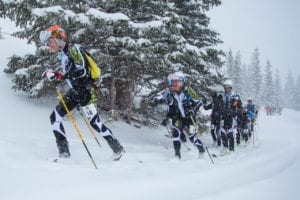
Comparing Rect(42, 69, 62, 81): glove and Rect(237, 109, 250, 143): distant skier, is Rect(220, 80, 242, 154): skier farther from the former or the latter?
Rect(42, 69, 62, 81): glove

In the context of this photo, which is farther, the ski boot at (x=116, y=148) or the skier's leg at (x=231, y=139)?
the skier's leg at (x=231, y=139)

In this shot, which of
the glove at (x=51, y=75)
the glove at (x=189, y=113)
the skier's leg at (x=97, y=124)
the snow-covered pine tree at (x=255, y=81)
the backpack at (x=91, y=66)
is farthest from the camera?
the snow-covered pine tree at (x=255, y=81)

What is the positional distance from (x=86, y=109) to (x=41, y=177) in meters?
2.23

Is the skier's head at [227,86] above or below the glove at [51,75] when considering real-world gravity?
below

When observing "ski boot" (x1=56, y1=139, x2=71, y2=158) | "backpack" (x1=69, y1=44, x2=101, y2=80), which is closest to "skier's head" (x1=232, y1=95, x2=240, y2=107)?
"backpack" (x1=69, y1=44, x2=101, y2=80)

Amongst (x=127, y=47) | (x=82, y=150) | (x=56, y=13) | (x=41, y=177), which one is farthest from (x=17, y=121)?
(x=41, y=177)

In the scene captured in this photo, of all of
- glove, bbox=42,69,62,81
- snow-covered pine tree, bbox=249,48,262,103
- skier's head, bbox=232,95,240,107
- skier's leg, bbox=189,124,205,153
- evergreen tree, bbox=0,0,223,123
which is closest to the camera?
glove, bbox=42,69,62,81

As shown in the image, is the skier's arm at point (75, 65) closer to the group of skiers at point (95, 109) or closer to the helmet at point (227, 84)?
the group of skiers at point (95, 109)

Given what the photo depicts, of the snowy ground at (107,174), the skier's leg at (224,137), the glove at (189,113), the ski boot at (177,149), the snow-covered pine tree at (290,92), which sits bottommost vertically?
the snow-covered pine tree at (290,92)

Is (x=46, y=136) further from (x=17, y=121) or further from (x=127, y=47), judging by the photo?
(x=127, y=47)

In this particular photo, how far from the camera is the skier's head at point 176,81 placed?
970 cm

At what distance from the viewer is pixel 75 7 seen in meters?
12.4

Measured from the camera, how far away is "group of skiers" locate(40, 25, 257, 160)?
7.36 meters

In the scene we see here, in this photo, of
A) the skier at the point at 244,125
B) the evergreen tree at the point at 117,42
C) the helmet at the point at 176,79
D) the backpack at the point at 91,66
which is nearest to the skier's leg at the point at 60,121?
the backpack at the point at 91,66
